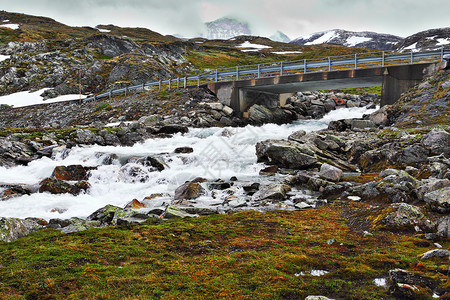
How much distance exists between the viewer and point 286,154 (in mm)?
18641

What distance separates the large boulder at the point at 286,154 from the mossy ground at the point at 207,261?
31.2 ft

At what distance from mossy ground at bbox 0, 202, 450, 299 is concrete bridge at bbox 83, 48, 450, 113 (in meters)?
25.1

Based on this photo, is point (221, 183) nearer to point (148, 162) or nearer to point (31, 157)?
point (148, 162)

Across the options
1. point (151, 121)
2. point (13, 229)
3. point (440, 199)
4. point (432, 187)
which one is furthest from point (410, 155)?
point (151, 121)

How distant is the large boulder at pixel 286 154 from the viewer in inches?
716

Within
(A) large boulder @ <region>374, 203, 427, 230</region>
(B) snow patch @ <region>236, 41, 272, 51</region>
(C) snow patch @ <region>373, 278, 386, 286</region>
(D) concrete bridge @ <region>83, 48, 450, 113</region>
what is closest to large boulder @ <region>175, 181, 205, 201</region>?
(A) large boulder @ <region>374, 203, 427, 230</region>

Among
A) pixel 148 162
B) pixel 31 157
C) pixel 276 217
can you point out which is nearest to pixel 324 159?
pixel 276 217

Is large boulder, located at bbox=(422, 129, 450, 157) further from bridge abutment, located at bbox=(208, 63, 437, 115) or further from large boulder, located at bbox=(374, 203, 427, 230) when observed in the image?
bridge abutment, located at bbox=(208, 63, 437, 115)

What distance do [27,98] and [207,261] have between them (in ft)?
203

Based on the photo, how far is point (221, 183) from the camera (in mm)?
15531

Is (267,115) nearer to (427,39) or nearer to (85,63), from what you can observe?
(85,63)

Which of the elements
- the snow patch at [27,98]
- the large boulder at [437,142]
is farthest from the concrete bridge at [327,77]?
the snow patch at [27,98]

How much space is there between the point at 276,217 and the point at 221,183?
6.14 meters

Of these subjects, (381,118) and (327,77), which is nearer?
(381,118)
